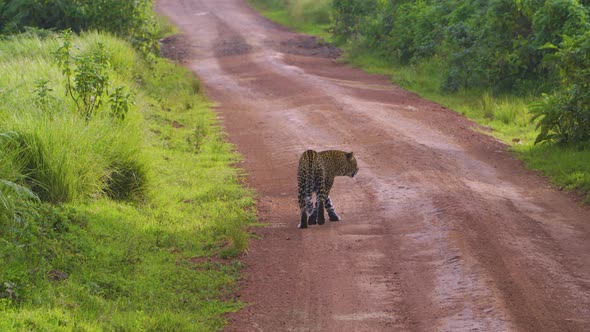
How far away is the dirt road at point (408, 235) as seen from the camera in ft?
22.7

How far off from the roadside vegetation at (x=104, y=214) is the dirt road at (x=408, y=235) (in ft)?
1.56

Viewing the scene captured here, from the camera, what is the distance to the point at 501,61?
18.8m

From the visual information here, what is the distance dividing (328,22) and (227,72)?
10.7 m

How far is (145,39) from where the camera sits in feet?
74.6

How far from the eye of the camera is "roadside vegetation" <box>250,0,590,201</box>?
42.6 ft

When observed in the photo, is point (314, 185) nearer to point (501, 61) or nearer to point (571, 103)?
point (571, 103)

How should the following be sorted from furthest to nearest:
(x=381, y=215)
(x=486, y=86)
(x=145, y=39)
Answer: (x=145, y=39)
(x=486, y=86)
(x=381, y=215)

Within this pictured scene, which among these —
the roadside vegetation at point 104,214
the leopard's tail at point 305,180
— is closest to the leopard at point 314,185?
the leopard's tail at point 305,180

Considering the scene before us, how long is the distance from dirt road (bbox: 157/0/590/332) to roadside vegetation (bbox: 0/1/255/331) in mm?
476

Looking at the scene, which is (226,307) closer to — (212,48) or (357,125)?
Answer: (357,125)

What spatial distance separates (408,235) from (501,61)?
10808mm

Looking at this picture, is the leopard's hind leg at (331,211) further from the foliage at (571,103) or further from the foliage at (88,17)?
the foliage at (88,17)

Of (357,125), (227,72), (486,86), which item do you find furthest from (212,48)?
(357,125)

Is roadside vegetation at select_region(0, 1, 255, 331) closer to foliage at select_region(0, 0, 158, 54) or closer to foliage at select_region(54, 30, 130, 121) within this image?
foliage at select_region(54, 30, 130, 121)
